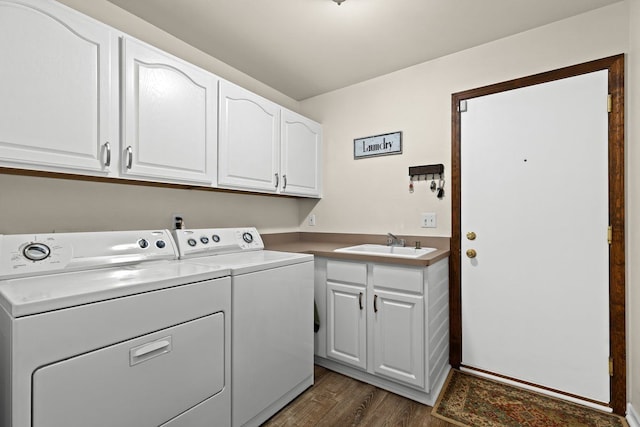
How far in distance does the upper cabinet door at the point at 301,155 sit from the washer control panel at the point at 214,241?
0.50 metres

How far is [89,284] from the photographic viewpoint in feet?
3.76

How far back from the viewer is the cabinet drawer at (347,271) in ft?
6.88

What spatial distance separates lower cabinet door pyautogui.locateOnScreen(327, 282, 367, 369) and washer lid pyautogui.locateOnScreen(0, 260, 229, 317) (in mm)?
978

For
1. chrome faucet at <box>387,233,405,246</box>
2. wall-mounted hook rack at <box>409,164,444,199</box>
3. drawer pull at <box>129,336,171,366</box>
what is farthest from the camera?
chrome faucet at <box>387,233,405,246</box>

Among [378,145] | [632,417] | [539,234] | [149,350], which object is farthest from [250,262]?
[632,417]

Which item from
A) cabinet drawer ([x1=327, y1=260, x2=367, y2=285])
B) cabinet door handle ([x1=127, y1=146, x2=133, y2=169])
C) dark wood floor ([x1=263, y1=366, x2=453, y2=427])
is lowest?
dark wood floor ([x1=263, y1=366, x2=453, y2=427])

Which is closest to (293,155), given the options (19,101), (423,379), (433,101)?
(433,101)

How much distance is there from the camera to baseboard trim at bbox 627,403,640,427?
5.17ft

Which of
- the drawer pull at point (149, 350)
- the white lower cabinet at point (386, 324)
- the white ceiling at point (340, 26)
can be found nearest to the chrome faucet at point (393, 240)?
the white lower cabinet at point (386, 324)

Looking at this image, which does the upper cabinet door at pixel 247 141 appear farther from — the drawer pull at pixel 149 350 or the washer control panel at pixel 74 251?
the drawer pull at pixel 149 350

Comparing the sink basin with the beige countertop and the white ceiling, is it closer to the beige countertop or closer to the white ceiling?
the beige countertop

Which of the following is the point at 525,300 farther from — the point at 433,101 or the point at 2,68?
the point at 2,68

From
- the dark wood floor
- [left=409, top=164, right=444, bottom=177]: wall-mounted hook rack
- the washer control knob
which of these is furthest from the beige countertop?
the washer control knob

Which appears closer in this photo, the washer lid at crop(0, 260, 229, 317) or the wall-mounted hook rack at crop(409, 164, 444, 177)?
A: the washer lid at crop(0, 260, 229, 317)
